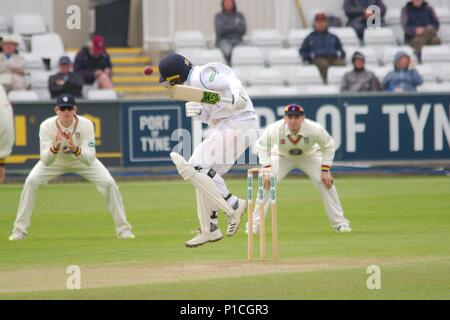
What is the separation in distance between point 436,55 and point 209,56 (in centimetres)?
462

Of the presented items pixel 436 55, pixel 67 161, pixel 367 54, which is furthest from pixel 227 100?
pixel 436 55

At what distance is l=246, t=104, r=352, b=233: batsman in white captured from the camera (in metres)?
15.6

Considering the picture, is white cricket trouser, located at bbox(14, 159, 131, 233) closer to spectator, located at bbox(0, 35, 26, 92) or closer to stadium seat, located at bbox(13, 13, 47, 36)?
spectator, located at bbox(0, 35, 26, 92)

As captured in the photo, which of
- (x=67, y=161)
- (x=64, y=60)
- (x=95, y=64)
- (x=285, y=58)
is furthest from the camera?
(x=285, y=58)

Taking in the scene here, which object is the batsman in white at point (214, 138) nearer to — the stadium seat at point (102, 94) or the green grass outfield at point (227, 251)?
the green grass outfield at point (227, 251)

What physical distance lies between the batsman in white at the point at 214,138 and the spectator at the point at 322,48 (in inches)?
461

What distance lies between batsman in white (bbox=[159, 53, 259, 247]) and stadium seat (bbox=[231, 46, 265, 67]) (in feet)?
38.7

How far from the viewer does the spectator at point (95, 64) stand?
23891 millimetres

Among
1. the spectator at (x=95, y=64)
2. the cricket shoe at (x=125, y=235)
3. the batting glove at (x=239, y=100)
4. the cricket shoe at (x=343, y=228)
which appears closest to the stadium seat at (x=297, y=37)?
the spectator at (x=95, y=64)

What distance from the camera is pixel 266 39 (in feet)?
86.2

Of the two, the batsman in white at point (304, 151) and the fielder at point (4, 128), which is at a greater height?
the fielder at point (4, 128)

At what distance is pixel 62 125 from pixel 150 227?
2099 millimetres

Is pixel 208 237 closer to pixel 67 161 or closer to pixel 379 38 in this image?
pixel 67 161
